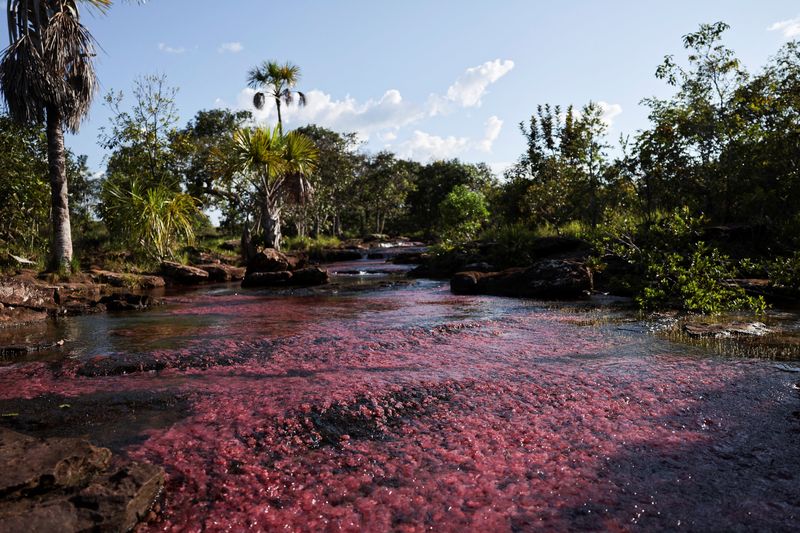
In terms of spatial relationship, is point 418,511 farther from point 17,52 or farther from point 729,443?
point 17,52

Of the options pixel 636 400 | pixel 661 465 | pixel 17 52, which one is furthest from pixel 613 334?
pixel 17 52

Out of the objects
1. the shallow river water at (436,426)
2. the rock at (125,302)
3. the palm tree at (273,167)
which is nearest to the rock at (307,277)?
the rock at (125,302)

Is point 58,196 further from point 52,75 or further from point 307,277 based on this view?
point 307,277

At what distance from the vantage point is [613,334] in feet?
22.7

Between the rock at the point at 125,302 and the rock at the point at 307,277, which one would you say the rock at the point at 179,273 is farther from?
the rock at the point at 125,302

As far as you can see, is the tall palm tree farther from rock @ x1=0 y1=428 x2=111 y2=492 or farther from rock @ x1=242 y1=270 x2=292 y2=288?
rock @ x1=0 y1=428 x2=111 y2=492

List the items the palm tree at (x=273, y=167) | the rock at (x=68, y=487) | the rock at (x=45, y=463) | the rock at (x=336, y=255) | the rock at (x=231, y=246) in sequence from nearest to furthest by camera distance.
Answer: the rock at (x=68, y=487) → the rock at (x=45, y=463) → the palm tree at (x=273, y=167) → the rock at (x=231, y=246) → the rock at (x=336, y=255)

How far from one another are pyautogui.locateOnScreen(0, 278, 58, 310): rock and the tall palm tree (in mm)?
3443

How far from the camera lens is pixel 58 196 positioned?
45.2 ft

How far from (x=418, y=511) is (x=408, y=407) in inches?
63.2

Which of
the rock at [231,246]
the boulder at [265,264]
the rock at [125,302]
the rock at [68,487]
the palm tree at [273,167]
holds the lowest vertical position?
the rock at [68,487]

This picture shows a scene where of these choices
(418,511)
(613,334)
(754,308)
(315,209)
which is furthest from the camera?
(315,209)

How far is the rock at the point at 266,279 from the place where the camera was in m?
15.8

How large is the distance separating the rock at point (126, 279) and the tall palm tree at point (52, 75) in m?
1.00
